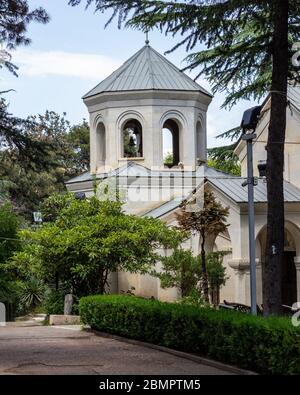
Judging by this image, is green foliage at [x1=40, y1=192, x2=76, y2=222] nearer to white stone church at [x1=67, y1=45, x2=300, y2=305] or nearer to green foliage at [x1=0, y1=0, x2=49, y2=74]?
white stone church at [x1=67, y1=45, x2=300, y2=305]

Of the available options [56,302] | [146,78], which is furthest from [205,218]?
[146,78]

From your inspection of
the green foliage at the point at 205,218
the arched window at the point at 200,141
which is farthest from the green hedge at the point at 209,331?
the arched window at the point at 200,141

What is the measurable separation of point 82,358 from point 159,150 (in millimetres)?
17098

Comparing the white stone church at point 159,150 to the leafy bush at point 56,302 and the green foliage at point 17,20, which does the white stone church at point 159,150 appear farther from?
the green foliage at point 17,20

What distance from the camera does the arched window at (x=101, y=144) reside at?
32.7 meters

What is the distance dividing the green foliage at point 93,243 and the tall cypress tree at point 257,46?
9643mm

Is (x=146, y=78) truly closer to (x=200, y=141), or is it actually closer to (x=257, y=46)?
(x=200, y=141)

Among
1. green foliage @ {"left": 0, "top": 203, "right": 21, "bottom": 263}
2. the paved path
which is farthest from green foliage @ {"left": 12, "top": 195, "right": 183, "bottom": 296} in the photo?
green foliage @ {"left": 0, "top": 203, "right": 21, "bottom": 263}

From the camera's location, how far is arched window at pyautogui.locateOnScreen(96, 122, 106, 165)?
32688 millimetres

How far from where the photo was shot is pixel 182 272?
26.6 metres

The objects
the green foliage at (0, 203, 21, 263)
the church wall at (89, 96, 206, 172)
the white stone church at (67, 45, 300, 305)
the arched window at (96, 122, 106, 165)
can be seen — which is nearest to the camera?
the white stone church at (67, 45, 300, 305)

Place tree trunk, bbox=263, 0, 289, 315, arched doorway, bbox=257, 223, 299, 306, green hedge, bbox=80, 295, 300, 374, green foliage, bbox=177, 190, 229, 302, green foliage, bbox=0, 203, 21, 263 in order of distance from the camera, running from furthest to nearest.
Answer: green foliage, bbox=0, 203, 21, 263
arched doorway, bbox=257, 223, 299, 306
green foliage, bbox=177, 190, 229, 302
tree trunk, bbox=263, 0, 289, 315
green hedge, bbox=80, 295, 300, 374
